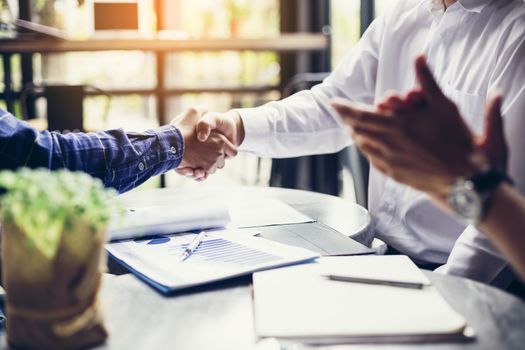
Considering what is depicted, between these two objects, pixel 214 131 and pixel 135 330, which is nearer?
pixel 135 330

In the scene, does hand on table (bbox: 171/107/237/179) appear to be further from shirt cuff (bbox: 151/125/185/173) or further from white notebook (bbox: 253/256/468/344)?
white notebook (bbox: 253/256/468/344)

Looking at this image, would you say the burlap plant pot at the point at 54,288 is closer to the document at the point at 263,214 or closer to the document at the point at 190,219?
the document at the point at 190,219

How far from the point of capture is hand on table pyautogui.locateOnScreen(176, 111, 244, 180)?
5.49ft

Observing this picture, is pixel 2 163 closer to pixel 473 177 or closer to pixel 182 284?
pixel 182 284

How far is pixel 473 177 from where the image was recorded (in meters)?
0.73

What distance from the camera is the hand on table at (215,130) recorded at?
1674 mm

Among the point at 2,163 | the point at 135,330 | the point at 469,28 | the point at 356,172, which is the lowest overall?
the point at 356,172

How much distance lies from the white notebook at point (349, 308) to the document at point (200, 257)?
0.04 meters

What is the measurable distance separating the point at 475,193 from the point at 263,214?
653 millimetres

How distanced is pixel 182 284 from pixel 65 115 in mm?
2561

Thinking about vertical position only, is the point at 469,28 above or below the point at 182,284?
above

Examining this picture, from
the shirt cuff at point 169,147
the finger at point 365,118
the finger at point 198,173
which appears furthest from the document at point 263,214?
the finger at point 365,118

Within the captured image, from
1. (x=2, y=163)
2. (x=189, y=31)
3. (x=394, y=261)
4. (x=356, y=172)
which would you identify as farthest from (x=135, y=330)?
(x=189, y=31)

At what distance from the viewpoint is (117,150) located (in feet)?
4.58
